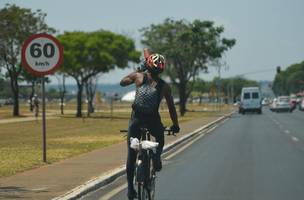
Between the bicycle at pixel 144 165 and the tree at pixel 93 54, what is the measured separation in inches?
1972

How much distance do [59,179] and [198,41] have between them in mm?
55489

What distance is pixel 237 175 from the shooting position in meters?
14.9

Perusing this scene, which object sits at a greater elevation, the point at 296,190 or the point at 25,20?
the point at 25,20

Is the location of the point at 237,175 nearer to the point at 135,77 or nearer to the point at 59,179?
the point at 59,179

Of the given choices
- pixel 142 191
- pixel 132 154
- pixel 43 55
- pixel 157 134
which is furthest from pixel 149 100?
pixel 43 55

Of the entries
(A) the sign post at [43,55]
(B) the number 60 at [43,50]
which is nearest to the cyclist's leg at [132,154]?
(A) the sign post at [43,55]

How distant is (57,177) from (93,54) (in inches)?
1835

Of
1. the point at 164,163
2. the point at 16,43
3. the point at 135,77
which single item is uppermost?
the point at 16,43

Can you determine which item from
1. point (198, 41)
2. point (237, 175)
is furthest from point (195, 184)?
point (198, 41)

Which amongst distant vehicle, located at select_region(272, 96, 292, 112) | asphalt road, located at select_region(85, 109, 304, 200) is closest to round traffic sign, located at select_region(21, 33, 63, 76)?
asphalt road, located at select_region(85, 109, 304, 200)

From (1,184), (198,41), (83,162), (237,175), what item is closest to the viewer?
(1,184)

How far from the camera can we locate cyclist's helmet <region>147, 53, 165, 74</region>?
30.9 feet

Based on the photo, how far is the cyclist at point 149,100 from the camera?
9500 millimetres

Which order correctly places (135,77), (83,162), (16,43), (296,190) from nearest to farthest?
(135,77), (296,190), (83,162), (16,43)
